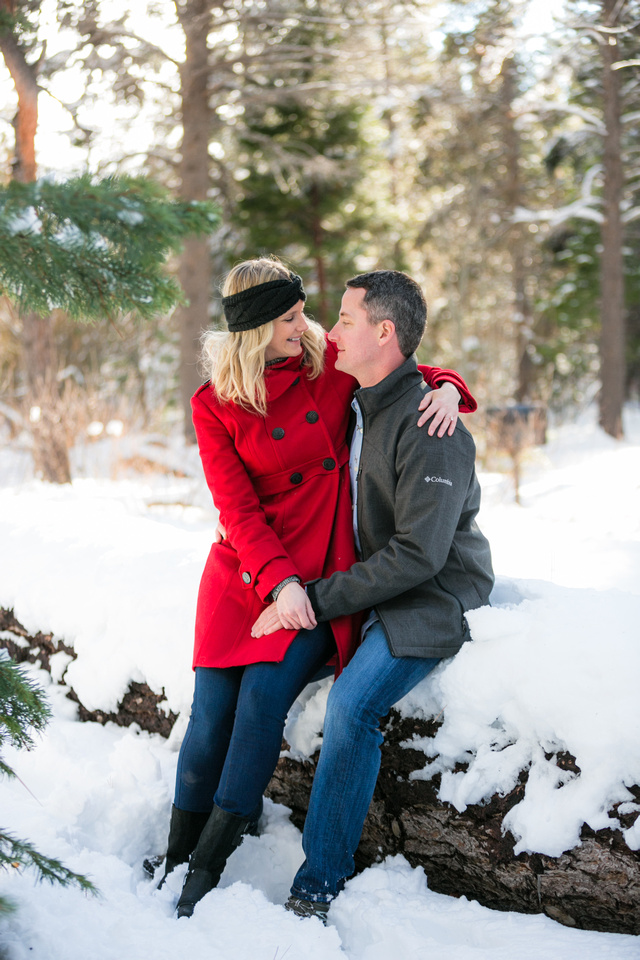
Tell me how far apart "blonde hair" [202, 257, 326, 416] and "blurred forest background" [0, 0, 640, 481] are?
0.78 m

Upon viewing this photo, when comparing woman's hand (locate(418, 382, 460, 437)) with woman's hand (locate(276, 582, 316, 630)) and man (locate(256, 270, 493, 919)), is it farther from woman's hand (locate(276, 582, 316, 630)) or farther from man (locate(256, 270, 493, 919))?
woman's hand (locate(276, 582, 316, 630))

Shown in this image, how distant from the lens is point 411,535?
7.18 feet

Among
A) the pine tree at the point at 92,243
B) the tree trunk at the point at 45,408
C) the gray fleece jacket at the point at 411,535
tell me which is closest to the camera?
the pine tree at the point at 92,243

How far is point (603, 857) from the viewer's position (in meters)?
1.98

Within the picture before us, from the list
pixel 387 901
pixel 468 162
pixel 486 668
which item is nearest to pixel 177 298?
pixel 486 668

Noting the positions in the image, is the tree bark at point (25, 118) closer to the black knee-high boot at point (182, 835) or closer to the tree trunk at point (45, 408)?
the tree trunk at point (45, 408)

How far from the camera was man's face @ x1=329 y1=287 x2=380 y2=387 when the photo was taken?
2.42 meters

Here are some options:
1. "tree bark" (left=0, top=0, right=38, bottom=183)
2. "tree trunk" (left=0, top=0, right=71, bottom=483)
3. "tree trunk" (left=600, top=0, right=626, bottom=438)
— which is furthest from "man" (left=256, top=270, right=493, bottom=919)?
"tree trunk" (left=600, top=0, right=626, bottom=438)

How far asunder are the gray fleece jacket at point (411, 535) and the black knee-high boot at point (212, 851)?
665 millimetres

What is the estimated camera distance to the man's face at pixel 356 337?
7.95 ft

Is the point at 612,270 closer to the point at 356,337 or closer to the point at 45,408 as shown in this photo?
the point at 45,408

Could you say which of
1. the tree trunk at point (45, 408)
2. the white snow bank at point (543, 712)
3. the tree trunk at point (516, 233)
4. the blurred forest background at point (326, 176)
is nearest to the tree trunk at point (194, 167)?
the blurred forest background at point (326, 176)

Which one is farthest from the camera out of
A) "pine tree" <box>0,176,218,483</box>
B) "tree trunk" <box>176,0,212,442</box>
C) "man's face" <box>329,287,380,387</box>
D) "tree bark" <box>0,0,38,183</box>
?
"tree trunk" <box>176,0,212,442</box>

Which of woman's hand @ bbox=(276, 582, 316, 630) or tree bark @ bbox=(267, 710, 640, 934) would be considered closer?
tree bark @ bbox=(267, 710, 640, 934)
